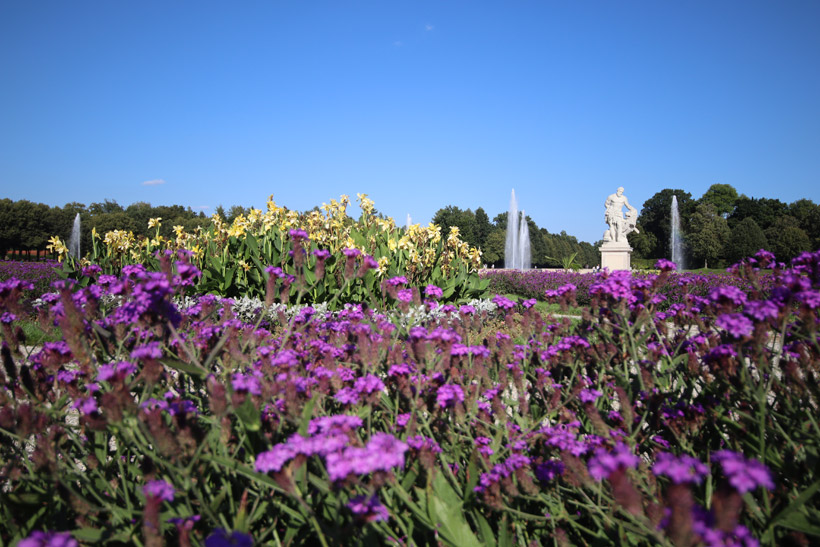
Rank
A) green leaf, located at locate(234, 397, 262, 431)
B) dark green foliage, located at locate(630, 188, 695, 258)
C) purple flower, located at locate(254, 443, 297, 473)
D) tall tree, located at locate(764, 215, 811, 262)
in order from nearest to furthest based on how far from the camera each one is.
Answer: purple flower, located at locate(254, 443, 297, 473) → green leaf, located at locate(234, 397, 262, 431) → tall tree, located at locate(764, 215, 811, 262) → dark green foliage, located at locate(630, 188, 695, 258)

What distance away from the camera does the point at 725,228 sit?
155 ft

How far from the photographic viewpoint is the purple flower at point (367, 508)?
44.0 inches

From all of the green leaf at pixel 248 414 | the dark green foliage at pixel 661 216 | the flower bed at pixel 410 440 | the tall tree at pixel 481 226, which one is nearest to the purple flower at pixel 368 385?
the flower bed at pixel 410 440

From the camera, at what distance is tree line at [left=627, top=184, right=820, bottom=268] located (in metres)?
44.2

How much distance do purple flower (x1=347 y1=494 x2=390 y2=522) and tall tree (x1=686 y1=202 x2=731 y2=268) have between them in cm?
5258

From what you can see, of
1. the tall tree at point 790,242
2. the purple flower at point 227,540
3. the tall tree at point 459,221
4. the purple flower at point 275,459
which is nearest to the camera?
the purple flower at point 227,540

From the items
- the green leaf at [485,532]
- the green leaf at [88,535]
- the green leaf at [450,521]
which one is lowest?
the green leaf at [485,532]

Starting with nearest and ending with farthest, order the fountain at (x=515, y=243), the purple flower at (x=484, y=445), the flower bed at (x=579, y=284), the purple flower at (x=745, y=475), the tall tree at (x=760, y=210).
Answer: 1. the purple flower at (x=745, y=475)
2. the purple flower at (x=484, y=445)
3. the flower bed at (x=579, y=284)
4. the fountain at (x=515, y=243)
5. the tall tree at (x=760, y=210)

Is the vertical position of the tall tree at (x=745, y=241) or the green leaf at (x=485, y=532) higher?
the tall tree at (x=745, y=241)

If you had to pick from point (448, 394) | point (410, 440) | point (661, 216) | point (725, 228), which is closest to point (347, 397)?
point (410, 440)

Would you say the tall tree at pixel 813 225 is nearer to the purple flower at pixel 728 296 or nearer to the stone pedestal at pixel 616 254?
the stone pedestal at pixel 616 254

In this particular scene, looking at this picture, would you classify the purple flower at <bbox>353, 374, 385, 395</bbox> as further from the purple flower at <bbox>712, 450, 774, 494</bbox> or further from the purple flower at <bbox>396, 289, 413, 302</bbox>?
the purple flower at <bbox>712, 450, 774, 494</bbox>

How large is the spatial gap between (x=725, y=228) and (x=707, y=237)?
9.74 ft

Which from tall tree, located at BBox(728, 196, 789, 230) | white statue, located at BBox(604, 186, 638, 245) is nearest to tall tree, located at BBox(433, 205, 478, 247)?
tall tree, located at BBox(728, 196, 789, 230)
